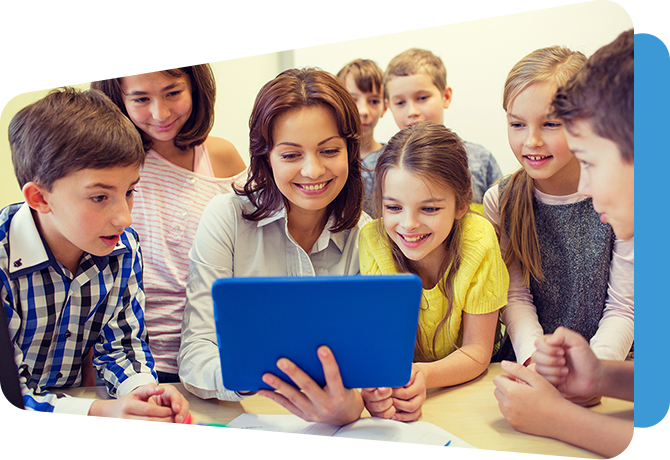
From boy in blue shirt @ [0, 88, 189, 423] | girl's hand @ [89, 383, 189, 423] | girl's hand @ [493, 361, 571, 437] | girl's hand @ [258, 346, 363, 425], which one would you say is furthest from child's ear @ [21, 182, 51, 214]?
girl's hand @ [493, 361, 571, 437]

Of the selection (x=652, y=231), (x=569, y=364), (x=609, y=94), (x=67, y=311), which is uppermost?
(x=609, y=94)

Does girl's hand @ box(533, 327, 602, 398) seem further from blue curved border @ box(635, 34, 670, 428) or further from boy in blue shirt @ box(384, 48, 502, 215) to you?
boy in blue shirt @ box(384, 48, 502, 215)

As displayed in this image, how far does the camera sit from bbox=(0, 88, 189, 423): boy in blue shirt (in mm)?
1319

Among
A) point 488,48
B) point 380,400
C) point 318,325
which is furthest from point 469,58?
point 380,400

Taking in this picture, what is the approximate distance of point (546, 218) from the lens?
3.66ft

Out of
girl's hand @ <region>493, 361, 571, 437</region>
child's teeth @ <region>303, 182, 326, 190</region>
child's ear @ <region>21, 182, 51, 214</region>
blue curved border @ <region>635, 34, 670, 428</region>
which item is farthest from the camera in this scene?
child's ear @ <region>21, 182, 51, 214</region>

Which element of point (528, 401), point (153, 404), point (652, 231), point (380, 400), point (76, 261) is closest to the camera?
point (652, 231)

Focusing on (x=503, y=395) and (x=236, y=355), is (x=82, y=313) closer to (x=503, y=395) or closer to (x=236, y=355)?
(x=236, y=355)

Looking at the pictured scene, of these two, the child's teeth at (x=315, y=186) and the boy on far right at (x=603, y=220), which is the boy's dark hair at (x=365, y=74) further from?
the boy on far right at (x=603, y=220)

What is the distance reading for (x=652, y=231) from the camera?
947mm

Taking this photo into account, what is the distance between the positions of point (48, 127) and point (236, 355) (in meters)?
0.75

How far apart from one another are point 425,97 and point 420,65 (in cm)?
7

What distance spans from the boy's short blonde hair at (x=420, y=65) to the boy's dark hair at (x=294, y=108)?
13 cm

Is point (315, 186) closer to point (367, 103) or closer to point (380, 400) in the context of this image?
point (367, 103)
